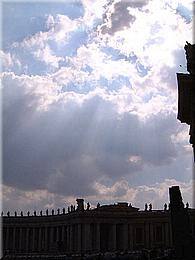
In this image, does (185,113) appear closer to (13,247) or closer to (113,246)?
(113,246)

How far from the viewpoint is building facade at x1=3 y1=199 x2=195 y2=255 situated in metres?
99.2

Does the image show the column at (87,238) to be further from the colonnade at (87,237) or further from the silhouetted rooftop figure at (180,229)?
the silhouetted rooftop figure at (180,229)

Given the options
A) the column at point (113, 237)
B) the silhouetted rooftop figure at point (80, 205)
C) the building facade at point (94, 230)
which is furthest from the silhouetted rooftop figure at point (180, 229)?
the column at point (113, 237)

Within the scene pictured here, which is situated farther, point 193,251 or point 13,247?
point 13,247

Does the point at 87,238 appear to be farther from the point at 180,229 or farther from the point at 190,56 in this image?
the point at 190,56

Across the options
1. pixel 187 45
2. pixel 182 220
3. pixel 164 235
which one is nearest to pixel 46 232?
pixel 164 235

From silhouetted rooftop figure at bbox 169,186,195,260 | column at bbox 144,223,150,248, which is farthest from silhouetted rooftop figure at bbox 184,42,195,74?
column at bbox 144,223,150,248

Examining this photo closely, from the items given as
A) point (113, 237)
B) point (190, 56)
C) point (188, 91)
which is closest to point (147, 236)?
point (113, 237)

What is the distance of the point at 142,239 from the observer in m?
102

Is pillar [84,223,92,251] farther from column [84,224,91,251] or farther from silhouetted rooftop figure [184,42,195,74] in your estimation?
silhouetted rooftop figure [184,42,195,74]

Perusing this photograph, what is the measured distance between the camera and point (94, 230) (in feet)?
336

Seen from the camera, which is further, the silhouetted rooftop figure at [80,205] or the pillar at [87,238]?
the silhouetted rooftop figure at [80,205]

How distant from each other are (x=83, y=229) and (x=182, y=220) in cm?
7194

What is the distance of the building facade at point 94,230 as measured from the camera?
326 feet
